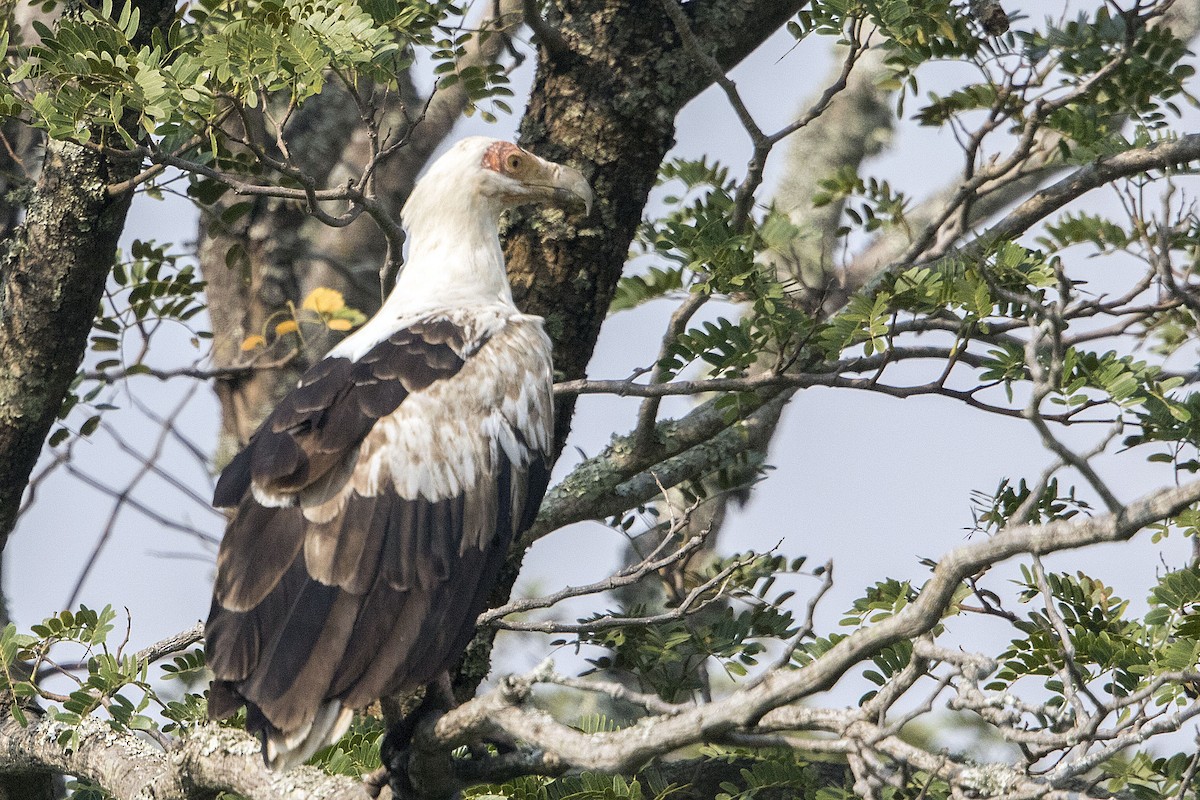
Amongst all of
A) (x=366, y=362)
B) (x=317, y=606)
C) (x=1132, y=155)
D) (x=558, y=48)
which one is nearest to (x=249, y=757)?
(x=317, y=606)

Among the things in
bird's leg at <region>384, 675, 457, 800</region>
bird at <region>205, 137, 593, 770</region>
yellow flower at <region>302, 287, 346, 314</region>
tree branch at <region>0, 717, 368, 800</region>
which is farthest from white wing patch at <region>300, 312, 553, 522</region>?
yellow flower at <region>302, 287, 346, 314</region>

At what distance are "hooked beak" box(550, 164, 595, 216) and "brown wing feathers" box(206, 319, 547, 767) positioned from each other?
89cm

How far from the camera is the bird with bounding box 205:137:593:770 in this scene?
3.43 m

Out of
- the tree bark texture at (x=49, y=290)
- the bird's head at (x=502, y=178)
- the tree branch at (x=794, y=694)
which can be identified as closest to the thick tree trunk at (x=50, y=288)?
the tree bark texture at (x=49, y=290)

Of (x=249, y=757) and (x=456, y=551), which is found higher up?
(x=456, y=551)

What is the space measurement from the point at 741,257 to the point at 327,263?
4466mm

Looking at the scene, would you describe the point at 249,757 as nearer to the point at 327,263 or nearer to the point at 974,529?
the point at 974,529

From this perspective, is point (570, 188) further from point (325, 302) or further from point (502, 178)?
point (325, 302)

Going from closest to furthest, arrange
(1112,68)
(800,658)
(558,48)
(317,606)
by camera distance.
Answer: (317,606) < (800,658) < (1112,68) < (558,48)

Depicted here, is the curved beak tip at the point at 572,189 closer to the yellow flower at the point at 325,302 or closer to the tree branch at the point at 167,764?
the yellow flower at the point at 325,302

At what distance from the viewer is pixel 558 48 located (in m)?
4.91

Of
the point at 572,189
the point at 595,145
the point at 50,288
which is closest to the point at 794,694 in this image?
the point at 572,189

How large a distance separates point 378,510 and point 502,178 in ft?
5.08

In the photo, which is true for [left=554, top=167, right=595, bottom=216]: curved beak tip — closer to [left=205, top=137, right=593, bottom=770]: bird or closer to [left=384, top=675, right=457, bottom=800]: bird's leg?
[left=205, top=137, right=593, bottom=770]: bird
